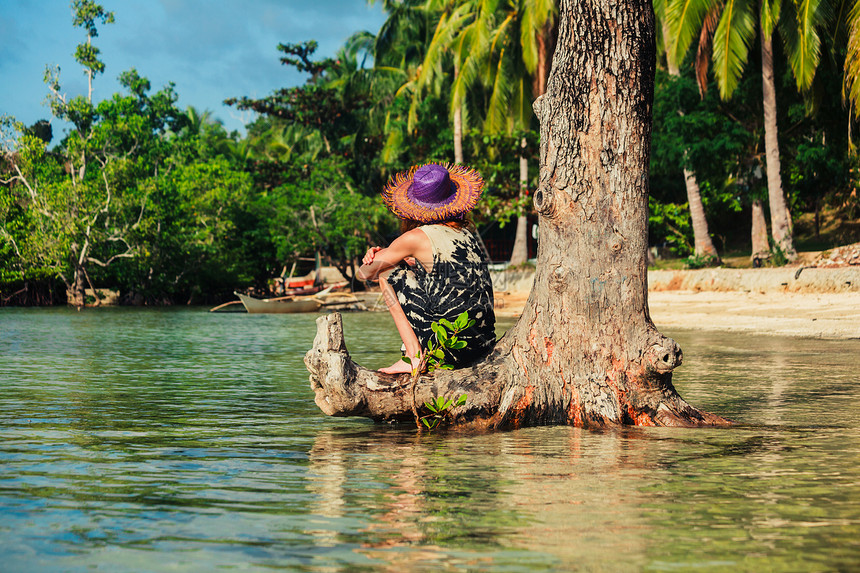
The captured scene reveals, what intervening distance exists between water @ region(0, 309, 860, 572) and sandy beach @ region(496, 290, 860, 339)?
23.0 ft

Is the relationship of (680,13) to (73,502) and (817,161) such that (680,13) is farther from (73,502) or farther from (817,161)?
(73,502)

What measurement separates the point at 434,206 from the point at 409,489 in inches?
94.9

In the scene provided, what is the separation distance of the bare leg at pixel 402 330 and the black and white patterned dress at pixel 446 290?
39 mm

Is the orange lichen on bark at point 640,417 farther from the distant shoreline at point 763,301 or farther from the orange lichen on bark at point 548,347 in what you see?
the distant shoreline at point 763,301

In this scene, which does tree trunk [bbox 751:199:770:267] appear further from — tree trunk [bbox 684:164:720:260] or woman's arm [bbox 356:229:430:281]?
woman's arm [bbox 356:229:430:281]

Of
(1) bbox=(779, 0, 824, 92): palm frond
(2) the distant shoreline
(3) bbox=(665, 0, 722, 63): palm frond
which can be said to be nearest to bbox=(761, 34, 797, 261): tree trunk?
(1) bbox=(779, 0, 824, 92): palm frond

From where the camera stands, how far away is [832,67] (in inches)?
813

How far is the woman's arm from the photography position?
5.53 meters

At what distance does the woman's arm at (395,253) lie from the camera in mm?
5531

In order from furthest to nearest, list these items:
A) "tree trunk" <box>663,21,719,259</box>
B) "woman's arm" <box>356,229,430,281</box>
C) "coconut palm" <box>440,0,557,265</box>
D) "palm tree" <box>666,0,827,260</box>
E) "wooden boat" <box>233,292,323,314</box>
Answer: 1. "wooden boat" <box>233,292,323,314</box>
2. "coconut palm" <box>440,0,557,265</box>
3. "tree trunk" <box>663,21,719,259</box>
4. "palm tree" <box>666,0,827,260</box>
5. "woman's arm" <box>356,229,430,281</box>

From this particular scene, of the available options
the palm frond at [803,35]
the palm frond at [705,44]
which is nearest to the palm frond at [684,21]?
the palm frond at [705,44]

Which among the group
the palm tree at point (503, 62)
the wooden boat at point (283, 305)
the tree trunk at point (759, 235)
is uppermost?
the palm tree at point (503, 62)

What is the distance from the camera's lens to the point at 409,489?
150 inches

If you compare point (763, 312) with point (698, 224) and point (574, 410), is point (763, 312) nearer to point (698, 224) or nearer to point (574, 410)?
point (698, 224)
